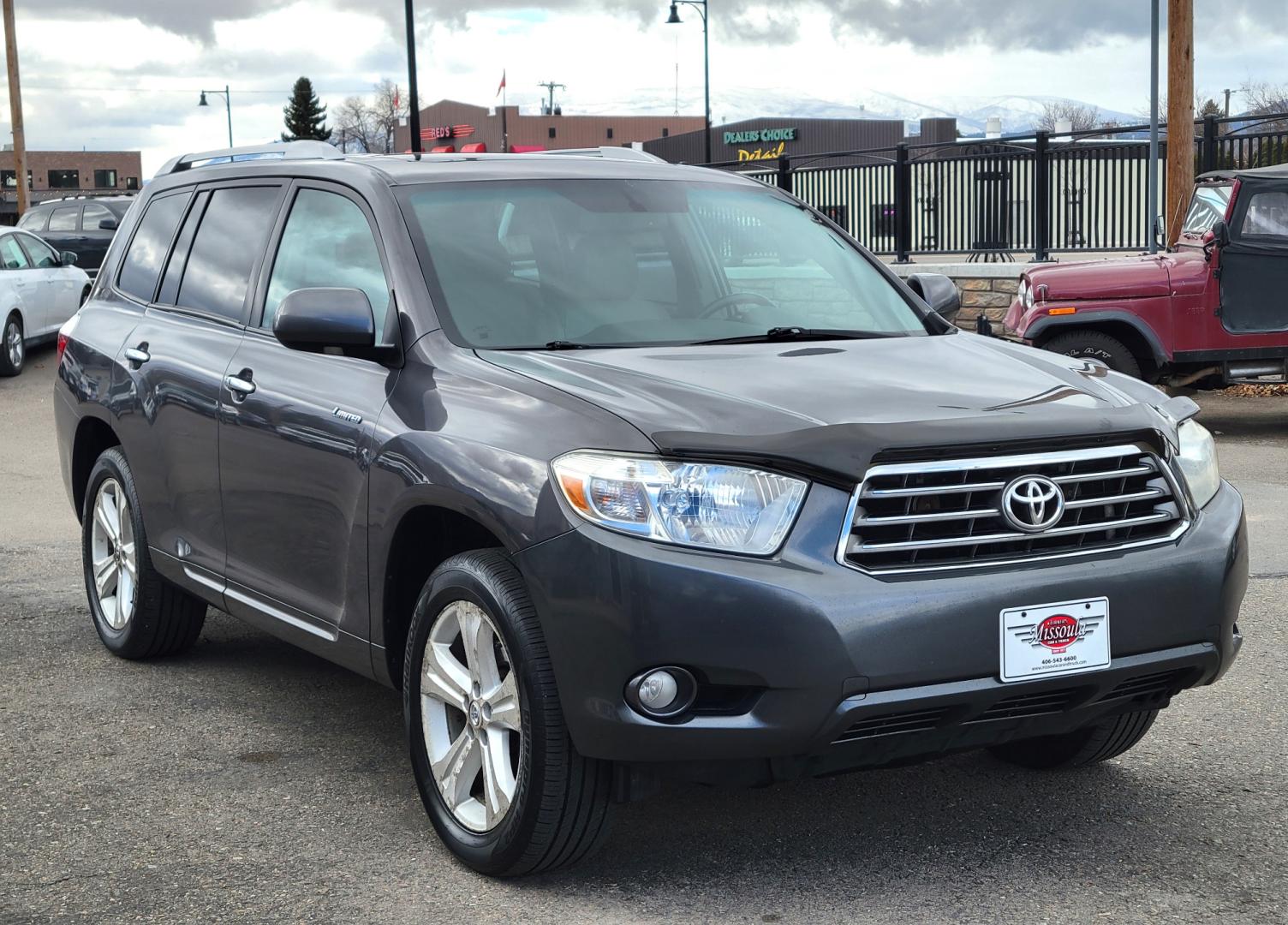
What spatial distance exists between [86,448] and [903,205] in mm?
14882

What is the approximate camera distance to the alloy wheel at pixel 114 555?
6.07 metres

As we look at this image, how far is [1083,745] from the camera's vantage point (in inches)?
182

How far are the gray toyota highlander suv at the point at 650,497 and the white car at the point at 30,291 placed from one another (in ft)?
43.8

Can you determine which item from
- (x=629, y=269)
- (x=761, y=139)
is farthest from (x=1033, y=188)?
(x=761, y=139)

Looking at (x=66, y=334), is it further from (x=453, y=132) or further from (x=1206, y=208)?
(x=1206, y=208)

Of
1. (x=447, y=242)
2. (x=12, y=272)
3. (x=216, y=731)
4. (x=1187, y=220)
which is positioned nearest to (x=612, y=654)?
(x=447, y=242)

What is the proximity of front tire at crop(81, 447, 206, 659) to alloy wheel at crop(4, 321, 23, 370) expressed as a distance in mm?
12306

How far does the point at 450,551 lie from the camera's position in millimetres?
4297

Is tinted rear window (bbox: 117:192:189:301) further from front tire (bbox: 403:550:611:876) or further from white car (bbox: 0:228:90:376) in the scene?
white car (bbox: 0:228:90:376)

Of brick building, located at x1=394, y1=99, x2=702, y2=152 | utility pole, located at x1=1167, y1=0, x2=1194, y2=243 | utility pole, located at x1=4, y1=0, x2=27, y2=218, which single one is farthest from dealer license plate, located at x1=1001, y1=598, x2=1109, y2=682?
brick building, located at x1=394, y1=99, x2=702, y2=152

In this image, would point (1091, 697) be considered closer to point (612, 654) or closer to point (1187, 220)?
point (612, 654)

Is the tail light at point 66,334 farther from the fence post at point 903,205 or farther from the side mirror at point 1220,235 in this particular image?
the fence post at point 903,205

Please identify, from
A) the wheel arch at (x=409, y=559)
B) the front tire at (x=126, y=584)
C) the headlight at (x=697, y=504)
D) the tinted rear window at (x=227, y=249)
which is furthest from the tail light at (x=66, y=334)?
the headlight at (x=697, y=504)

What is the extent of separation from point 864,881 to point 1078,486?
1.08 metres
